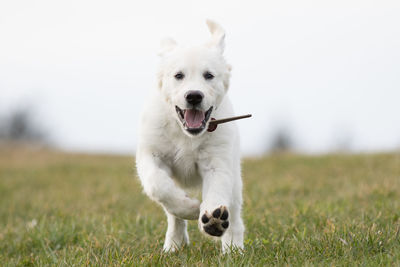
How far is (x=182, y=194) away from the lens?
3.45 metres

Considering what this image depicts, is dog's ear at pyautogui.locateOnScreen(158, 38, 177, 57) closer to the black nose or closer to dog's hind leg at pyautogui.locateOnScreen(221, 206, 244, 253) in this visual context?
the black nose

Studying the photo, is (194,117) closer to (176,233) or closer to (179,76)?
(179,76)

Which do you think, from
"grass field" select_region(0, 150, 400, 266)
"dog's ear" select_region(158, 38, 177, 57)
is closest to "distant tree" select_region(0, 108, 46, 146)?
"grass field" select_region(0, 150, 400, 266)

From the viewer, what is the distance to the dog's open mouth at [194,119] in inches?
141

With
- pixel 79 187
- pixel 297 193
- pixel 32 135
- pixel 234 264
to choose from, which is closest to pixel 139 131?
pixel 234 264

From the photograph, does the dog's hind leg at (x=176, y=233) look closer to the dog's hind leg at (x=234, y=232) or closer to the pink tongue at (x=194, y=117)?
the dog's hind leg at (x=234, y=232)

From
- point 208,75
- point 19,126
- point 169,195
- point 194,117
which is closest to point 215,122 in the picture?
point 194,117

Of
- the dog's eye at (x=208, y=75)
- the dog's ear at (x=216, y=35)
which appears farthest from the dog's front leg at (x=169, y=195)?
the dog's ear at (x=216, y=35)

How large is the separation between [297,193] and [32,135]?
2819cm

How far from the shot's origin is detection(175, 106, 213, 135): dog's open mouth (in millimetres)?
3590

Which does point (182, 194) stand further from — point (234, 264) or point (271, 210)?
point (271, 210)

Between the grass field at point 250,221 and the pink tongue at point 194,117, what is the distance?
96 cm

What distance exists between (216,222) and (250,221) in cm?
172

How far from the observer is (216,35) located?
4367 mm
